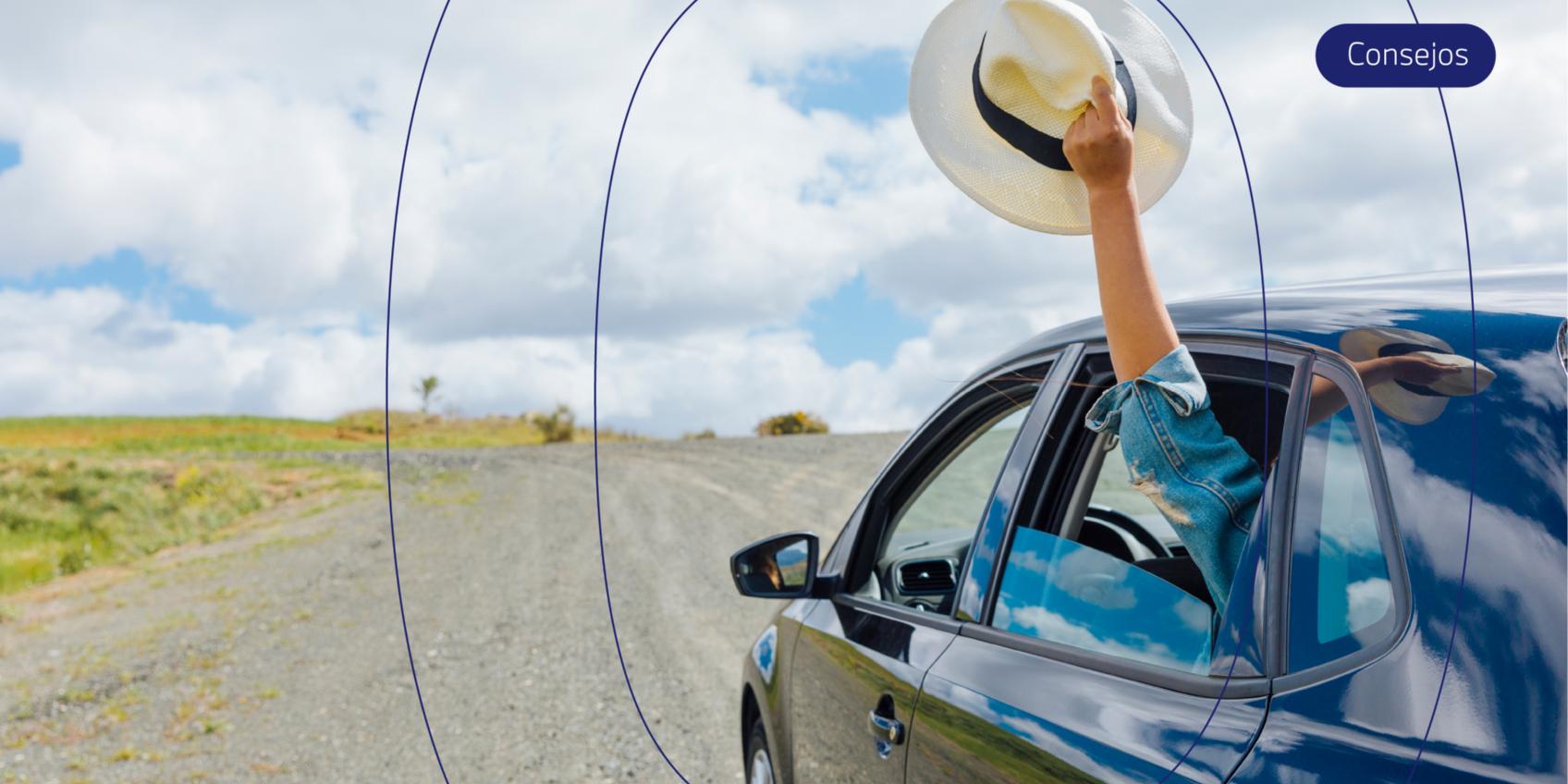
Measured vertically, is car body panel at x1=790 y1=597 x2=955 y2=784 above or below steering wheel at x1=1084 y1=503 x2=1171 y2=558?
below

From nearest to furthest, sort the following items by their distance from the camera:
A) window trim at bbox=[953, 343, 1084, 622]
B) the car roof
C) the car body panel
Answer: the car roof → window trim at bbox=[953, 343, 1084, 622] → the car body panel

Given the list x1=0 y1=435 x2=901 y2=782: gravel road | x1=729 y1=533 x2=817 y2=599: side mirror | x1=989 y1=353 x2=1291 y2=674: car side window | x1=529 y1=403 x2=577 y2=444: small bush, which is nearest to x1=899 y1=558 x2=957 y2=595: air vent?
x1=729 y1=533 x2=817 y2=599: side mirror

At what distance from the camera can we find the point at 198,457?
2661 cm

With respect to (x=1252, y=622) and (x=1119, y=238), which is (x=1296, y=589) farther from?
(x=1119, y=238)

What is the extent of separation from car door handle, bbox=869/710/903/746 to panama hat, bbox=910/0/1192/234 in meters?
1.06

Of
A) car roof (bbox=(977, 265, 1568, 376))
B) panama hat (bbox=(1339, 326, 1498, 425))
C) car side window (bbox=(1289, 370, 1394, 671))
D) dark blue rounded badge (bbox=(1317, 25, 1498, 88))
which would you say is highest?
dark blue rounded badge (bbox=(1317, 25, 1498, 88))

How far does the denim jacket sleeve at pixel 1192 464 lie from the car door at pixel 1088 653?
0.11 metres

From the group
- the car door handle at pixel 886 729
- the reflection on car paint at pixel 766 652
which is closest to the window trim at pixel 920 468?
the car door handle at pixel 886 729

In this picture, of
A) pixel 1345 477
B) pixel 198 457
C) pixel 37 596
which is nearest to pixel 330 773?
pixel 1345 477

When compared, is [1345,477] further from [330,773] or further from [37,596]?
[37,596]

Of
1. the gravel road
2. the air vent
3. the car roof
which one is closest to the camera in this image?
the car roof

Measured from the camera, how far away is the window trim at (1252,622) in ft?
4.77

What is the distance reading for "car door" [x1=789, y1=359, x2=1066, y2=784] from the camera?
2.38 meters

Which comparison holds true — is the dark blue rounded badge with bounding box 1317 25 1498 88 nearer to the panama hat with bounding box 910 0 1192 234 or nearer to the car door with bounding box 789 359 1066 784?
the panama hat with bounding box 910 0 1192 234
